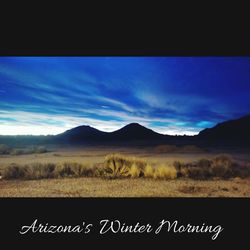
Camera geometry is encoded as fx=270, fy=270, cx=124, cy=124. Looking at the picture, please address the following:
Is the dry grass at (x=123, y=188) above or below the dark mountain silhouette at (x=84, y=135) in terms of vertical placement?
below

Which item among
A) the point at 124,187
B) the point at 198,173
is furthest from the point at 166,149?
the point at 124,187

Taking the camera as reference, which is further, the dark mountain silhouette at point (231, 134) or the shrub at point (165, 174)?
the dark mountain silhouette at point (231, 134)

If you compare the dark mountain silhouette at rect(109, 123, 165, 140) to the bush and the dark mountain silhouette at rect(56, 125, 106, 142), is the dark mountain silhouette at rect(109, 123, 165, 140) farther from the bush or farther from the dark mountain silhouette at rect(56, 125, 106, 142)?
the bush

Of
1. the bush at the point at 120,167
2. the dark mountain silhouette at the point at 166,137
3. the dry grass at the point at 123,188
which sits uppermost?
the dark mountain silhouette at the point at 166,137

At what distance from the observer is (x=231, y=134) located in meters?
14.9

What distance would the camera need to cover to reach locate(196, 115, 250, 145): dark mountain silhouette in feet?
47.5

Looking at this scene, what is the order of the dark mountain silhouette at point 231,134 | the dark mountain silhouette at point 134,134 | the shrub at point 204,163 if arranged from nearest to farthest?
the shrub at point 204,163 < the dark mountain silhouette at point 231,134 < the dark mountain silhouette at point 134,134

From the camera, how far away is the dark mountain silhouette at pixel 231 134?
14.5 m

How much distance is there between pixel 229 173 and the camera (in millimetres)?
7297

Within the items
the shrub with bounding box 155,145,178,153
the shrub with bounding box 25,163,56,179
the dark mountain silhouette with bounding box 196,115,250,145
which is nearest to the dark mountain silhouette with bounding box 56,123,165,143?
the dark mountain silhouette with bounding box 196,115,250,145

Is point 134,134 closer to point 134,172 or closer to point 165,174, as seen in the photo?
point 134,172

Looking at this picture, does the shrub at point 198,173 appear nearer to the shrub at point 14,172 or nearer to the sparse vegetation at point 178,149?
the shrub at point 14,172

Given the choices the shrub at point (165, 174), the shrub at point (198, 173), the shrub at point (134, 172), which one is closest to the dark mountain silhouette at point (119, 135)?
the shrub at point (198, 173)
